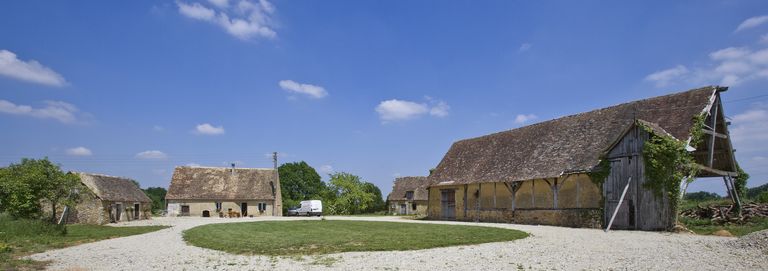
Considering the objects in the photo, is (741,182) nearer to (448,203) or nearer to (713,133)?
(713,133)

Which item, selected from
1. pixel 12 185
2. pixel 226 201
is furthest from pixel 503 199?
pixel 226 201

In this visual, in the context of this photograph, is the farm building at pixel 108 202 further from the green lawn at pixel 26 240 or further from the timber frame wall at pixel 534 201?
the timber frame wall at pixel 534 201

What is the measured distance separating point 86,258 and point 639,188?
18.2m

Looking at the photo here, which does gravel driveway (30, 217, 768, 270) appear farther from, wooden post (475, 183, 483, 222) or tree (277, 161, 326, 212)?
tree (277, 161, 326, 212)

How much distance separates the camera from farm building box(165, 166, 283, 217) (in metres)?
46.6

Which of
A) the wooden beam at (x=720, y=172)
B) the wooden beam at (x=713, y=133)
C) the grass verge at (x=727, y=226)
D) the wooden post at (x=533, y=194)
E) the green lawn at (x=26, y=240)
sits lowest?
the grass verge at (x=727, y=226)

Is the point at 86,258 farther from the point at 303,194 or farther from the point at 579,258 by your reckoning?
the point at 303,194

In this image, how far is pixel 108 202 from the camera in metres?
35.2

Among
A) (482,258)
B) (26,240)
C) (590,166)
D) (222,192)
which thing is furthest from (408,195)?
(482,258)

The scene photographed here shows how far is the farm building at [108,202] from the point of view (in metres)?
33.3

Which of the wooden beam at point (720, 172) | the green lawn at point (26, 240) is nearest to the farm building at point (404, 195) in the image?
the wooden beam at point (720, 172)

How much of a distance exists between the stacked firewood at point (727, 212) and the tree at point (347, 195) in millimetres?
39539

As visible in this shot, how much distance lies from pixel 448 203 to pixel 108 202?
23.5 metres

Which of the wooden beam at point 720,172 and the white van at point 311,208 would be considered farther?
the white van at point 311,208
